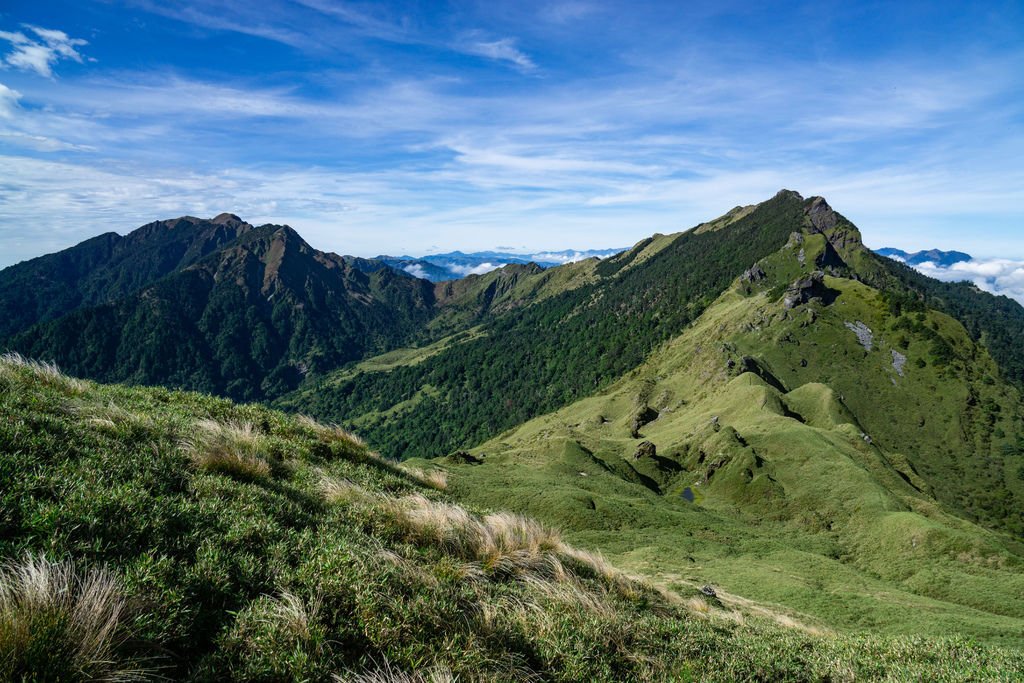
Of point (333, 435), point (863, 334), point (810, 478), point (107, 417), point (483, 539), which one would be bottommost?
point (810, 478)

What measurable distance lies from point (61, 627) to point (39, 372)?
507 inches

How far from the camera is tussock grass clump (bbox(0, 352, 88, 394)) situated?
12.6m

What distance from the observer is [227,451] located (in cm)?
1080

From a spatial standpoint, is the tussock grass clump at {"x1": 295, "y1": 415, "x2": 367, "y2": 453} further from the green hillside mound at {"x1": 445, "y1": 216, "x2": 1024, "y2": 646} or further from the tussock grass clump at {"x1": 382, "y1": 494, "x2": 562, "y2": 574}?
the green hillside mound at {"x1": 445, "y1": 216, "x2": 1024, "y2": 646}

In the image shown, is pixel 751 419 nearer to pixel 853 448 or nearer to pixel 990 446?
pixel 853 448

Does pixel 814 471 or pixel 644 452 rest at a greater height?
pixel 814 471

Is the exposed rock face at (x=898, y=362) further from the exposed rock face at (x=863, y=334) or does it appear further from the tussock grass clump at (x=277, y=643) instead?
the tussock grass clump at (x=277, y=643)

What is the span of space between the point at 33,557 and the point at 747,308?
174 meters

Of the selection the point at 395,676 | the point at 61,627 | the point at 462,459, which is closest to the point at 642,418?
the point at 462,459

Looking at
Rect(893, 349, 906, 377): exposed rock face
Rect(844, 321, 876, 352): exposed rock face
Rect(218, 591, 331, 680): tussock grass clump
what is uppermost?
Rect(844, 321, 876, 352): exposed rock face

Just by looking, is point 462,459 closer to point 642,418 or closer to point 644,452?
point 644,452

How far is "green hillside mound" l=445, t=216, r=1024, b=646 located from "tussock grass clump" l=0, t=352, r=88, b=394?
2635 cm

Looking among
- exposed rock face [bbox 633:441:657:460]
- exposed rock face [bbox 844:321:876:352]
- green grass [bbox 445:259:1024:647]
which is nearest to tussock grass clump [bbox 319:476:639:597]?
green grass [bbox 445:259:1024:647]

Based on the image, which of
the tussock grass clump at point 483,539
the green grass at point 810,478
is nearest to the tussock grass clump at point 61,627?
the tussock grass clump at point 483,539
